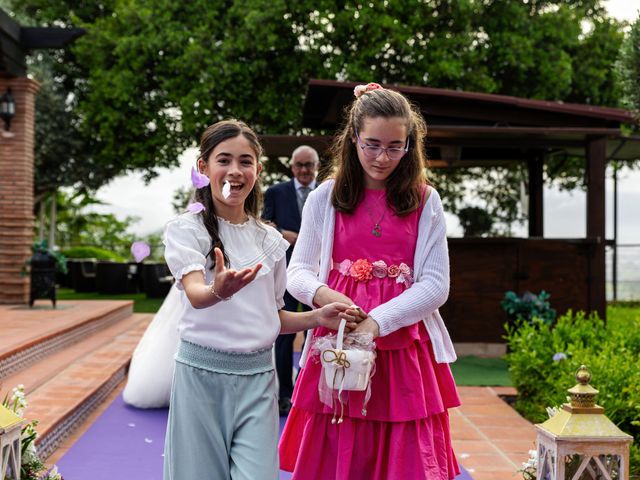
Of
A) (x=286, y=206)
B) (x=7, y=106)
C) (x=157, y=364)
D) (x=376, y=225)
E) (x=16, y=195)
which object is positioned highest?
(x=7, y=106)

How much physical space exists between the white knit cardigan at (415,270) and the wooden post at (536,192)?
8.84 m

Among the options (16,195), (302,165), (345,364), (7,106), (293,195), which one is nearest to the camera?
(345,364)

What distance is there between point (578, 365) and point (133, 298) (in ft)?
48.2

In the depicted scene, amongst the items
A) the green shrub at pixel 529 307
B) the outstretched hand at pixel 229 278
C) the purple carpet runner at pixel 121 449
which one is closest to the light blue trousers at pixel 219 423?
the outstretched hand at pixel 229 278

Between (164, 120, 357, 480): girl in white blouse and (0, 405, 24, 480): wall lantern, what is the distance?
544mm

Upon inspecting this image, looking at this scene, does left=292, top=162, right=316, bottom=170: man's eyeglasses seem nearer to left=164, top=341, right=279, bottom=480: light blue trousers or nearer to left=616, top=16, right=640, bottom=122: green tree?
left=616, top=16, right=640, bottom=122: green tree

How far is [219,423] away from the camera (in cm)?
247

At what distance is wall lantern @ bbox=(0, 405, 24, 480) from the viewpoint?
258 cm

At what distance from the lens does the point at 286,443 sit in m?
2.82

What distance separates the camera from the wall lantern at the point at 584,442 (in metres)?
2.52

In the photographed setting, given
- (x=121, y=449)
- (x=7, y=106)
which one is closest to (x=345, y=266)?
(x=121, y=449)

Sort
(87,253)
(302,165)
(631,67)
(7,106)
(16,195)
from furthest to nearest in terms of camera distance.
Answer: (87,253), (16,195), (7,106), (302,165), (631,67)

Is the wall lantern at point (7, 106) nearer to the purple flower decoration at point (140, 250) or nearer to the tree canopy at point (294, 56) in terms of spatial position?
the tree canopy at point (294, 56)

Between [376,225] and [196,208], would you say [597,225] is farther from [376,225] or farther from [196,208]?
[196,208]
